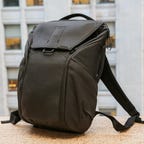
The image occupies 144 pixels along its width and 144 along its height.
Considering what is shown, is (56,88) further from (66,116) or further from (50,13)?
(50,13)

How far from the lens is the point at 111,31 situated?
5.48 ft

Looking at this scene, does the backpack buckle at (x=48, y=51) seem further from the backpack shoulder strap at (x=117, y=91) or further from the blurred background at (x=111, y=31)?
the blurred background at (x=111, y=31)

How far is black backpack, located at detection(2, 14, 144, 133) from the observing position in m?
0.57

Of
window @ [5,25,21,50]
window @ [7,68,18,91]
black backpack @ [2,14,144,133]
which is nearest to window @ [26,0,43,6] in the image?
window @ [5,25,21,50]

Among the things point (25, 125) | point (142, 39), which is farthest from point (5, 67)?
point (25, 125)

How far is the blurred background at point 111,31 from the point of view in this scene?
63.1 inches

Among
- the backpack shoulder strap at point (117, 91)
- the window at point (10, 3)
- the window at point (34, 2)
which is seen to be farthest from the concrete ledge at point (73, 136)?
the window at point (10, 3)

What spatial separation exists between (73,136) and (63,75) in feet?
0.44

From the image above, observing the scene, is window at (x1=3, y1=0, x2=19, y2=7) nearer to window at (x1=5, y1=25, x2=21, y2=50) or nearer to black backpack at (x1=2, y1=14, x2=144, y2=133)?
window at (x1=5, y1=25, x2=21, y2=50)

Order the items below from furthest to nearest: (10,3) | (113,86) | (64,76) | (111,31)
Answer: (10,3), (111,31), (113,86), (64,76)

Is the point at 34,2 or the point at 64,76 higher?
the point at 34,2

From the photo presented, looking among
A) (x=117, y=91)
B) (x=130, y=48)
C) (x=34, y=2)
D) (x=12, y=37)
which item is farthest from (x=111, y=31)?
→ (x=117, y=91)

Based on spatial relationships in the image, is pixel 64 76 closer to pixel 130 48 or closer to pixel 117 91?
pixel 117 91

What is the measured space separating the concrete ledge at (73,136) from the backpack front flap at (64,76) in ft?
0.08
